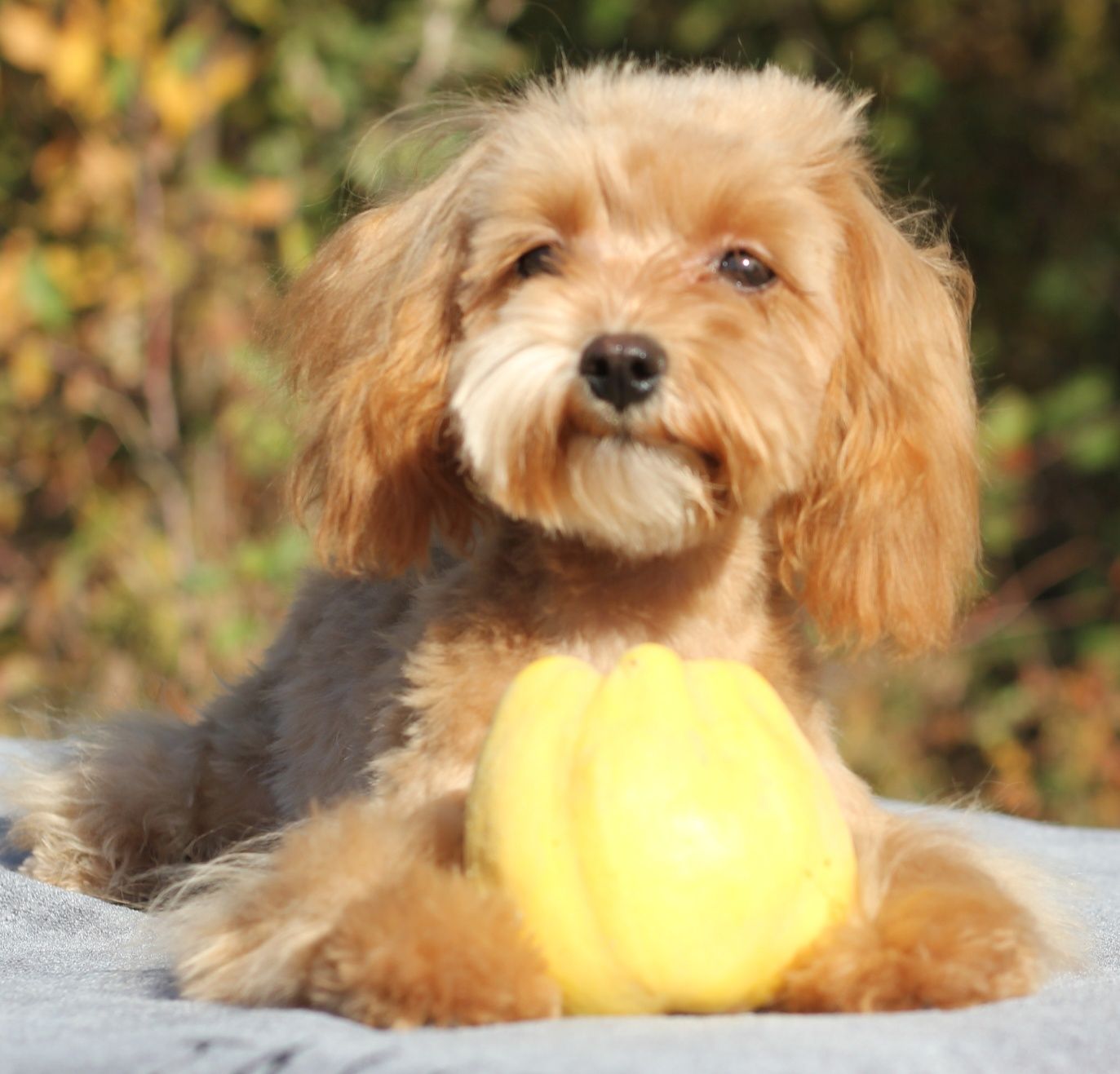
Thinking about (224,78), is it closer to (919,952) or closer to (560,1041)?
(919,952)

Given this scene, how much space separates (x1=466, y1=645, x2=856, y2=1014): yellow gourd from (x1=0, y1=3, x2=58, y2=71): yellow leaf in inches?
170

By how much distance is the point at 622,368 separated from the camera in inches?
94.0

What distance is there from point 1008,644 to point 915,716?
56cm

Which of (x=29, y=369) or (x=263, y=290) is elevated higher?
(x=263, y=290)

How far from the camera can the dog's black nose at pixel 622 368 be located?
239 centimetres

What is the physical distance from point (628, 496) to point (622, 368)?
0.64 feet

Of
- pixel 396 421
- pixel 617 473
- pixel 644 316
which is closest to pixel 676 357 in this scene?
pixel 644 316

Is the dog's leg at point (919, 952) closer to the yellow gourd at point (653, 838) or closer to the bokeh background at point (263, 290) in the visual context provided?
the yellow gourd at point (653, 838)

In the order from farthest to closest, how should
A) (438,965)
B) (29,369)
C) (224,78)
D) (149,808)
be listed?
(29,369) < (224,78) < (149,808) < (438,965)

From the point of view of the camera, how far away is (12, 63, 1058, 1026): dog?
2.27 m

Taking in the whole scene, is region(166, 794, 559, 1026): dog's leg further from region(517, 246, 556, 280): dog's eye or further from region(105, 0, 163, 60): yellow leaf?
region(105, 0, 163, 60): yellow leaf

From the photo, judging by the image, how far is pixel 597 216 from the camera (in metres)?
2.70

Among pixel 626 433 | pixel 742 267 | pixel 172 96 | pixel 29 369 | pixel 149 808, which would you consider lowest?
pixel 149 808

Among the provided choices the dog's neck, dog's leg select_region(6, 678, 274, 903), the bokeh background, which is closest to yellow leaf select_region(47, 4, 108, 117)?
the bokeh background
